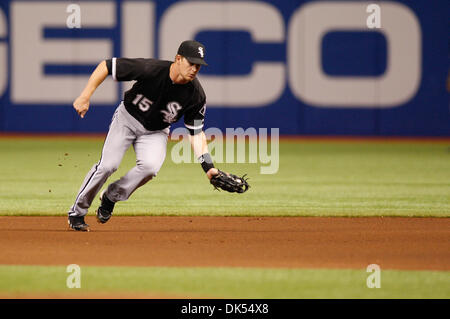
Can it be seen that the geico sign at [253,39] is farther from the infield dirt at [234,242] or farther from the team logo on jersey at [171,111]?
the team logo on jersey at [171,111]

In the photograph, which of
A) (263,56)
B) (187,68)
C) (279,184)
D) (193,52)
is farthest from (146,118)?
(263,56)

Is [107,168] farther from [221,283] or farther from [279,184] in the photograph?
[279,184]

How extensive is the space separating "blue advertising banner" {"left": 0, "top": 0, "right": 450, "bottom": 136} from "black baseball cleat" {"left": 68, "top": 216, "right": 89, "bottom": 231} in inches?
552

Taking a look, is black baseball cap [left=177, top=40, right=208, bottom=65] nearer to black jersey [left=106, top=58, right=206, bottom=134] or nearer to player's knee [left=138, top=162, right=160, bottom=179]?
black jersey [left=106, top=58, right=206, bottom=134]

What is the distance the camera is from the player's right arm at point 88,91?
23.7 feet

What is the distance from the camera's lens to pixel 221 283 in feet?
19.2

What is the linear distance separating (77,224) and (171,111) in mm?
1468

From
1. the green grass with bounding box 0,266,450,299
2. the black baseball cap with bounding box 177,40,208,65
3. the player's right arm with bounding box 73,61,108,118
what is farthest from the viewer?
the black baseball cap with bounding box 177,40,208,65

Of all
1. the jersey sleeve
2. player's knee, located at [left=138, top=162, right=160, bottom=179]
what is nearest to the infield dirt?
player's knee, located at [left=138, top=162, right=160, bottom=179]

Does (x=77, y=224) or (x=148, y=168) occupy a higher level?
(x=148, y=168)

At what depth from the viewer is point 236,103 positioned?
22297mm

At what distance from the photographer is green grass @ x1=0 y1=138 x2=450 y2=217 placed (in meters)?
10.4

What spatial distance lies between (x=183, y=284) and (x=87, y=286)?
2.10 ft
